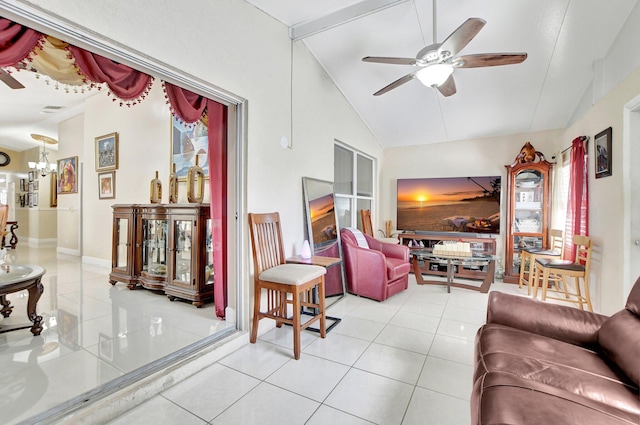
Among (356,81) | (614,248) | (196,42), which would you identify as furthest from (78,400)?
(614,248)

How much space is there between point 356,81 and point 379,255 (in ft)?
7.86

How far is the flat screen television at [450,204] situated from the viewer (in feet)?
16.1

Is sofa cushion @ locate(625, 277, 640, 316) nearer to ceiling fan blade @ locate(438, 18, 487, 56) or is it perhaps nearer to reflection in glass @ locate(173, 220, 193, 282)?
ceiling fan blade @ locate(438, 18, 487, 56)

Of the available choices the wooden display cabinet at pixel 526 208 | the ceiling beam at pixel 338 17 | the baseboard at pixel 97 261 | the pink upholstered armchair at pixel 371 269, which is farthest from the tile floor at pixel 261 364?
the ceiling beam at pixel 338 17

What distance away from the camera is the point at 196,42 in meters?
2.08

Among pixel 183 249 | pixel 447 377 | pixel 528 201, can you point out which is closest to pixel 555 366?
pixel 447 377

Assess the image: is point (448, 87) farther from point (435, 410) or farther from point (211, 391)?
point (211, 391)

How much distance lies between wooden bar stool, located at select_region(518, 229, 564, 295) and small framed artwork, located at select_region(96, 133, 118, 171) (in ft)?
21.7

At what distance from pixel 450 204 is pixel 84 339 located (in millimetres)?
5334

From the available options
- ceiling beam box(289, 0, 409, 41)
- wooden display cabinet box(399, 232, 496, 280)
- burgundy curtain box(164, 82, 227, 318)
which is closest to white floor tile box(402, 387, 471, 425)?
burgundy curtain box(164, 82, 227, 318)

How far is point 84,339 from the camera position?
7.86 ft

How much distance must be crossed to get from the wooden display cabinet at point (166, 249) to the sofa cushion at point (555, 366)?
280cm

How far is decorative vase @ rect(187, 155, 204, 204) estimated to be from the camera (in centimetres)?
365

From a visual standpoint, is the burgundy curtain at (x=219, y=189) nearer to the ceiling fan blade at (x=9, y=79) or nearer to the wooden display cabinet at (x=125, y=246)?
the ceiling fan blade at (x=9, y=79)
